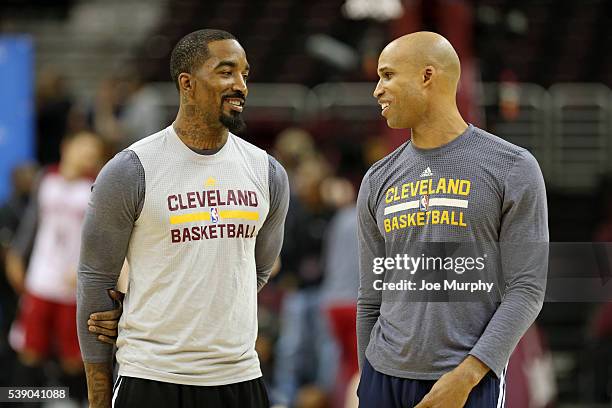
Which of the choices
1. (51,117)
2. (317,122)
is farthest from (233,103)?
(317,122)

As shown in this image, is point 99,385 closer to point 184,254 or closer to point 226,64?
point 184,254

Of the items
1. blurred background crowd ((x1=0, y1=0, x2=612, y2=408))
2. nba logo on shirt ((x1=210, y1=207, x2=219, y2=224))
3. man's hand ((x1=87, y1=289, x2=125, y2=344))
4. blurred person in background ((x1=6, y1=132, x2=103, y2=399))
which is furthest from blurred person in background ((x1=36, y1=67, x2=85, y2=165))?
nba logo on shirt ((x1=210, y1=207, x2=219, y2=224))

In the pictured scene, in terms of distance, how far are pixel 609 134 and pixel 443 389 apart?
9.17 meters

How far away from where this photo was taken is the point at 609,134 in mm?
12180

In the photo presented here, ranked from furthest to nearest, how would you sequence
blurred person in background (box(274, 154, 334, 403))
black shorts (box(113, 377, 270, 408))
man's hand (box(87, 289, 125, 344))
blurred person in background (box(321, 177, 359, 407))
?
blurred person in background (box(274, 154, 334, 403)), blurred person in background (box(321, 177, 359, 407)), man's hand (box(87, 289, 125, 344)), black shorts (box(113, 377, 270, 408))

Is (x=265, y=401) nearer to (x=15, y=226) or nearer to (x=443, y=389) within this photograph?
(x=443, y=389)

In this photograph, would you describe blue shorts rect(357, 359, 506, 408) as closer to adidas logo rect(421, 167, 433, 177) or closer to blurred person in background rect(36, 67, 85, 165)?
adidas logo rect(421, 167, 433, 177)

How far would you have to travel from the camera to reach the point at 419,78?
3719mm

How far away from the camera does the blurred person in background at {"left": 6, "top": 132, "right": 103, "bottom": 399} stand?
24.5 ft

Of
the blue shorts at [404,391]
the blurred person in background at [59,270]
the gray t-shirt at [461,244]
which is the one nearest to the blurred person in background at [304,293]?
the blurred person in background at [59,270]

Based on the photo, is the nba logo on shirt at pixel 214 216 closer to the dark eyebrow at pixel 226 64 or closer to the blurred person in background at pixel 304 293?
the dark eyebrow at pixel 226 64

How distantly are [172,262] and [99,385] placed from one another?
0.49 m

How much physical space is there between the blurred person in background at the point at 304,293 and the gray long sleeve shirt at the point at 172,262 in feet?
13.7

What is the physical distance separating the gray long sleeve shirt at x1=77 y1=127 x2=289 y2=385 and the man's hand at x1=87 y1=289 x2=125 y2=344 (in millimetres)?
22
